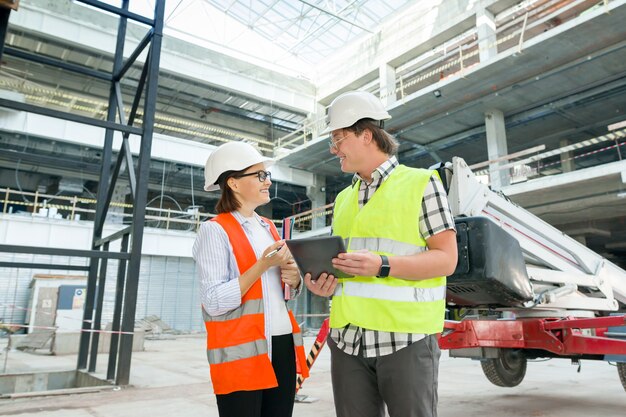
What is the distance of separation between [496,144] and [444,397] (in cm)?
1261

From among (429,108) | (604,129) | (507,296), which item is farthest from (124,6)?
(604,129)

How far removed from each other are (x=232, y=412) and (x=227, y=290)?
1.60 ft

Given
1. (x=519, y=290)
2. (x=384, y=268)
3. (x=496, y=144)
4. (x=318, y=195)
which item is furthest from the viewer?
(x=318, y=195)

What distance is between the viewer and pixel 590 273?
5.36 metres

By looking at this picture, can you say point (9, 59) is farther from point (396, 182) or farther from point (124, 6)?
point (396, 182)

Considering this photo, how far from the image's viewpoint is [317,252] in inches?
64.1

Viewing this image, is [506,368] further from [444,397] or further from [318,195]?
[318,195]

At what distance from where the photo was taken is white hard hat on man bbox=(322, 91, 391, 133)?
5.97ft

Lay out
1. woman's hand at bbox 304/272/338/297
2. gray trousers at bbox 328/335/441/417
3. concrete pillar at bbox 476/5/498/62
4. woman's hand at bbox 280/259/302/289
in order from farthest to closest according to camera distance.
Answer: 1. concrete pillar at bbox 476/5/498/62
2. woman's hand at bbox 280/259/302/289
3. woman's hand at bbox 304/272/338/297
4. gray trousers at bbox 328/335/441/417

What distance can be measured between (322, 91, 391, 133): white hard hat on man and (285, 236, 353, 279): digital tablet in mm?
535

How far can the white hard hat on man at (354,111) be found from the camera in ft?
5.97

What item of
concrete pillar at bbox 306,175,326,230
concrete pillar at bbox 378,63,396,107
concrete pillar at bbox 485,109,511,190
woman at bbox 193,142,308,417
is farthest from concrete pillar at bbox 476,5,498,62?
woman at bbox 193,142,308,417

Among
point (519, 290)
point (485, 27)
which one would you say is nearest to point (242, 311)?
point (519, 290)

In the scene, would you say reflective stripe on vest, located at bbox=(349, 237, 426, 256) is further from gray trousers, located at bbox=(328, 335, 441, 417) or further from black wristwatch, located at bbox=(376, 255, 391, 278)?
gray trousers, located at bbox=(328, 335, 441, 417)
